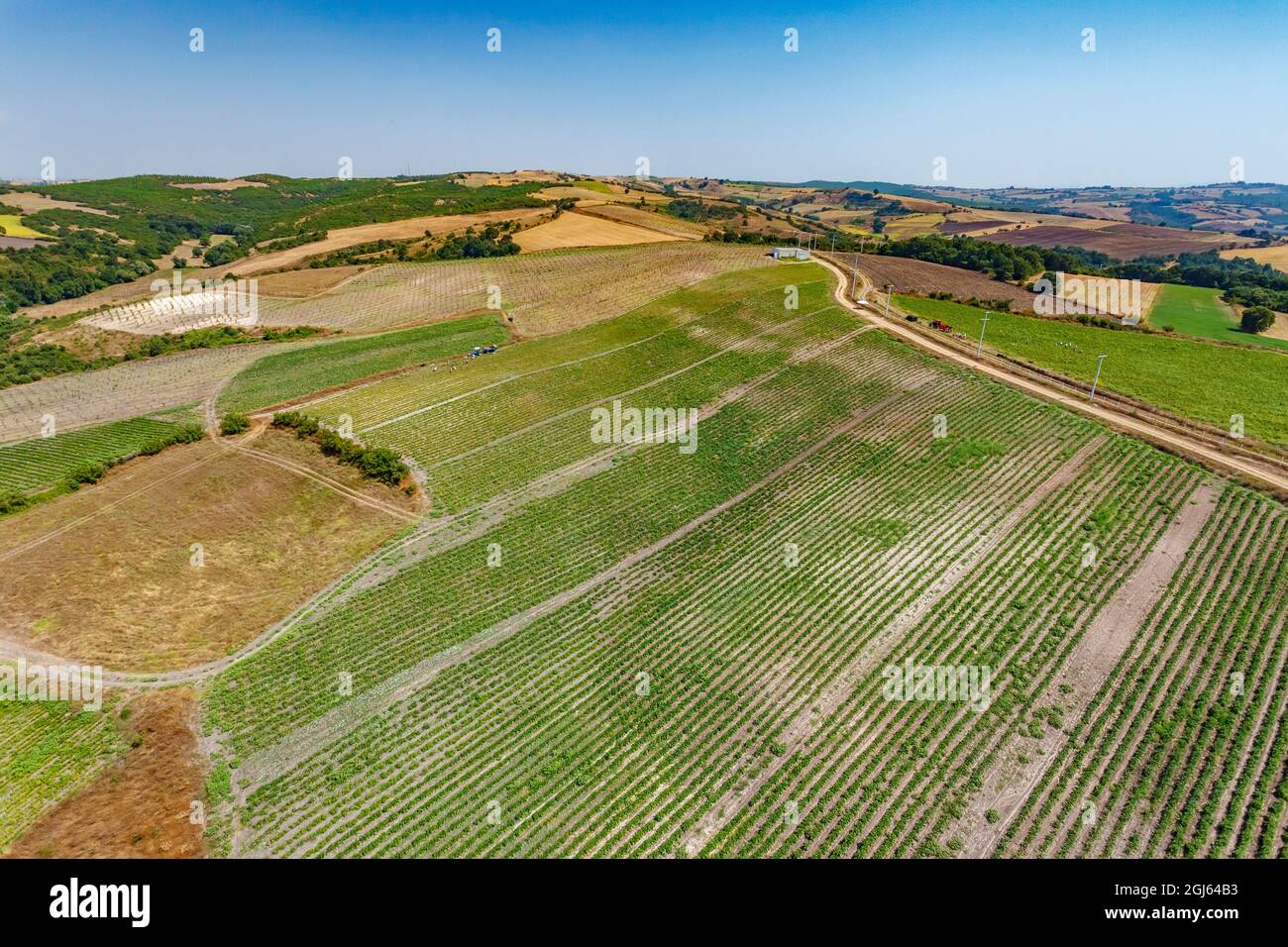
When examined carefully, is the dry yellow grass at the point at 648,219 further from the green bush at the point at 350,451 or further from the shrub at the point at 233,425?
the shrub at the point at 233,425

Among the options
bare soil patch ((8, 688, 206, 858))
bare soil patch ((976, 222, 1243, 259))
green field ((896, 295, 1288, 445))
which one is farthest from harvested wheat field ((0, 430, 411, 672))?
bare soil patch ((976, 222, 1243, 259))

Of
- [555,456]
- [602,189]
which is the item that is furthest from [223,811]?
[602,189]

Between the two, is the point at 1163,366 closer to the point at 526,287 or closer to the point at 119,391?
the point at 526,287

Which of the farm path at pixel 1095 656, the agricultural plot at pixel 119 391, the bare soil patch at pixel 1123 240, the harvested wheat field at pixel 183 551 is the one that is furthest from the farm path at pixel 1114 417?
the bare soil patch at pixel 1123 240

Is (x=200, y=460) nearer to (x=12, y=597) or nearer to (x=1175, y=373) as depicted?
(x=12, y=597)

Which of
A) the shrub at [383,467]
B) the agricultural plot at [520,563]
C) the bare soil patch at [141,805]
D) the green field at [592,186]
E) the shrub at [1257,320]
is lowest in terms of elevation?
the bare soil patch at [141,805]

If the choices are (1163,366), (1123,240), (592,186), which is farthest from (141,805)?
(1123,240)

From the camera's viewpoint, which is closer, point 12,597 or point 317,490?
point 12,597

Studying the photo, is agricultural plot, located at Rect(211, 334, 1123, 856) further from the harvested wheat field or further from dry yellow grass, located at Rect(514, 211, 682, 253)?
dry yellow grass, located at Rect(514, 211, 682, 253)
